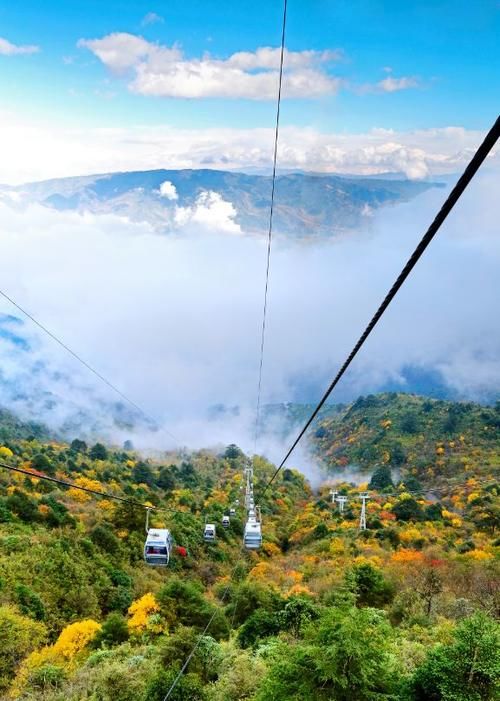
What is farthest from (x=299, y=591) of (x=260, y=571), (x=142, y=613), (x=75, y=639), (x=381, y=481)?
(x=381, y=481)

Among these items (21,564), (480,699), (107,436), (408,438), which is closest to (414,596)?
(480,699)

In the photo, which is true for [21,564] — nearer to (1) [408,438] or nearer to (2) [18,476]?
(2) [18,476]

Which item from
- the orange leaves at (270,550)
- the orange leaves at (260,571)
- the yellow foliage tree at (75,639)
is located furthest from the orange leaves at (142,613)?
the orange leaves at (270,550)

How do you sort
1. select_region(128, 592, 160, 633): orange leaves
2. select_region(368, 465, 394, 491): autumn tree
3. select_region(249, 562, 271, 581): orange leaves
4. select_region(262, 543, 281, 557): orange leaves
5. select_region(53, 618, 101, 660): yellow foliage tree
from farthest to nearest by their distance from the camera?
1. select_region(368, 465, 394, 491): autumn tree
2. select_region(262, 543, 281, 557): orange leaves
3. select_region(249, 562, 271, 581): orange leaves
4. select_region(128, 592, 160, 633): orange leaves
5. select_region(53, 618, 101, 660): yellow foliage tree

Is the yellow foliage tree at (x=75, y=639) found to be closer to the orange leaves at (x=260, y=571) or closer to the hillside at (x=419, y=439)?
the orange leaves at (x=260, y=571)

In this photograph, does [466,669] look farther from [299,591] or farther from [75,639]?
[75,639]

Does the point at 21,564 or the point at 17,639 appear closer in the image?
the point at 17,639

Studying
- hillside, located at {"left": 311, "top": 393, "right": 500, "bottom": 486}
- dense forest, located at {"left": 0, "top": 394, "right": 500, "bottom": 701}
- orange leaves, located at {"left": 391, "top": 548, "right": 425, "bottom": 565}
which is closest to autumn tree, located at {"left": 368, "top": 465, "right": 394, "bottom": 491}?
dense forest, located at {"left": 0, "top": 394, "right": 500, "bottom": 701}

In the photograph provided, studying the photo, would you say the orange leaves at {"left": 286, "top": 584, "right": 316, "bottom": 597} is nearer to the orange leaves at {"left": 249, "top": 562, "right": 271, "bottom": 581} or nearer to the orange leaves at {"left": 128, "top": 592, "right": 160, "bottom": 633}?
the orange leaves at {"left": 249, "top": 562, "right": 271, "bottom": 581}

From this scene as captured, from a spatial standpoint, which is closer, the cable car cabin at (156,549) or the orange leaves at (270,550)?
the cable car cabin at (156,549)
